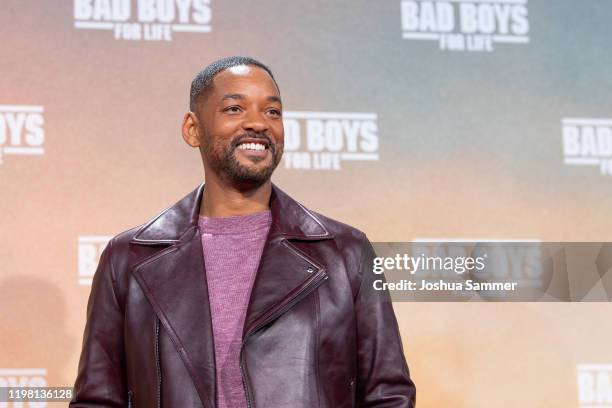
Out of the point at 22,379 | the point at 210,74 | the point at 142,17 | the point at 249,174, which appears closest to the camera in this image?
the point at 249,174

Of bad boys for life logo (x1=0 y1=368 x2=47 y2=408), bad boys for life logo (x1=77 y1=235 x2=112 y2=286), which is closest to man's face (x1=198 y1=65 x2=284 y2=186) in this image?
bad boys for life logo (x1=77 y1=235 x2=112 y2=286)

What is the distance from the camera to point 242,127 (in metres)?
1.83

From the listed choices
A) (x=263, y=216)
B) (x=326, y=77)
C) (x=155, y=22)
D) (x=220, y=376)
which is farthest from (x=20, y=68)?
(x=220, y=376)

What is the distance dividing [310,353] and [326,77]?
132 centimetres

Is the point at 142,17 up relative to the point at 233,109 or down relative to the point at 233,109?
up

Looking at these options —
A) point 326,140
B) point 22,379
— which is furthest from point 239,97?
point 22,379

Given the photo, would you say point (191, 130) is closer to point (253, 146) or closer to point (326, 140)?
point (253, 146)

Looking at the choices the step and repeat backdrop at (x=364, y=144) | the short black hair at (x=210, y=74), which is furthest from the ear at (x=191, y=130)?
the step and repeat backdrop at (x=364, y=144)

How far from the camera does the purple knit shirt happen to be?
5.53ft

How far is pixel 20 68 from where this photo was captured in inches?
105

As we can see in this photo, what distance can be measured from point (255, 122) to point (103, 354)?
0.59 m

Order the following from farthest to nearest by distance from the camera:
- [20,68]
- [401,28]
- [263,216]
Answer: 1. [401,28]
2. [20,68]
3. [263,216]

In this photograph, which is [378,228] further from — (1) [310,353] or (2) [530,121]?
(1) [310,353]

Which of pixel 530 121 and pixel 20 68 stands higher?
pixel 20 68
